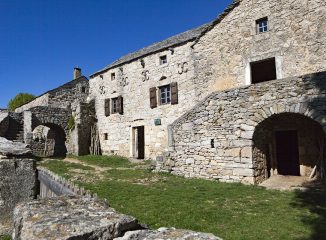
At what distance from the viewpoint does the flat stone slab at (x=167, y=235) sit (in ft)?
5.83

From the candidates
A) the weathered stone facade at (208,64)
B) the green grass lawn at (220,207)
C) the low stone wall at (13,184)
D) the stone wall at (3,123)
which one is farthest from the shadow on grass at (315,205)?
the stone wall at (3,123)

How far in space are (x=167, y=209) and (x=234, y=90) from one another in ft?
19.0

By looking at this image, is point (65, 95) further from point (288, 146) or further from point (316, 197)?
point (316, 197)

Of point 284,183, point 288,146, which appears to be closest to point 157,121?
point 288,146

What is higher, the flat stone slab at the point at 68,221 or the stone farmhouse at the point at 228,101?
the stone farmhouse at the point at 228,101

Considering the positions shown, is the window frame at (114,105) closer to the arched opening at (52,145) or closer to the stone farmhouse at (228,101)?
the stone farmhouse at (228,101)

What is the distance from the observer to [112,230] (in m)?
1.93

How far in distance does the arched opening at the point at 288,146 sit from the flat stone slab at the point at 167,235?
8929 millimetres

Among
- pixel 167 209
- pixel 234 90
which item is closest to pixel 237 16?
pixel 234 90

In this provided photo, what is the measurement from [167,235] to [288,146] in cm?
1144

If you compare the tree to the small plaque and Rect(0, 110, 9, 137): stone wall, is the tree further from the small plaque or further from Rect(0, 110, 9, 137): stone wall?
the small plaque

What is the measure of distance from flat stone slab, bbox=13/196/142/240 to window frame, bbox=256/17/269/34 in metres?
14.1

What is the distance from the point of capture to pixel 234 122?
10.6m

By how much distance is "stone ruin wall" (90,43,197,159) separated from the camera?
17.3 meters
